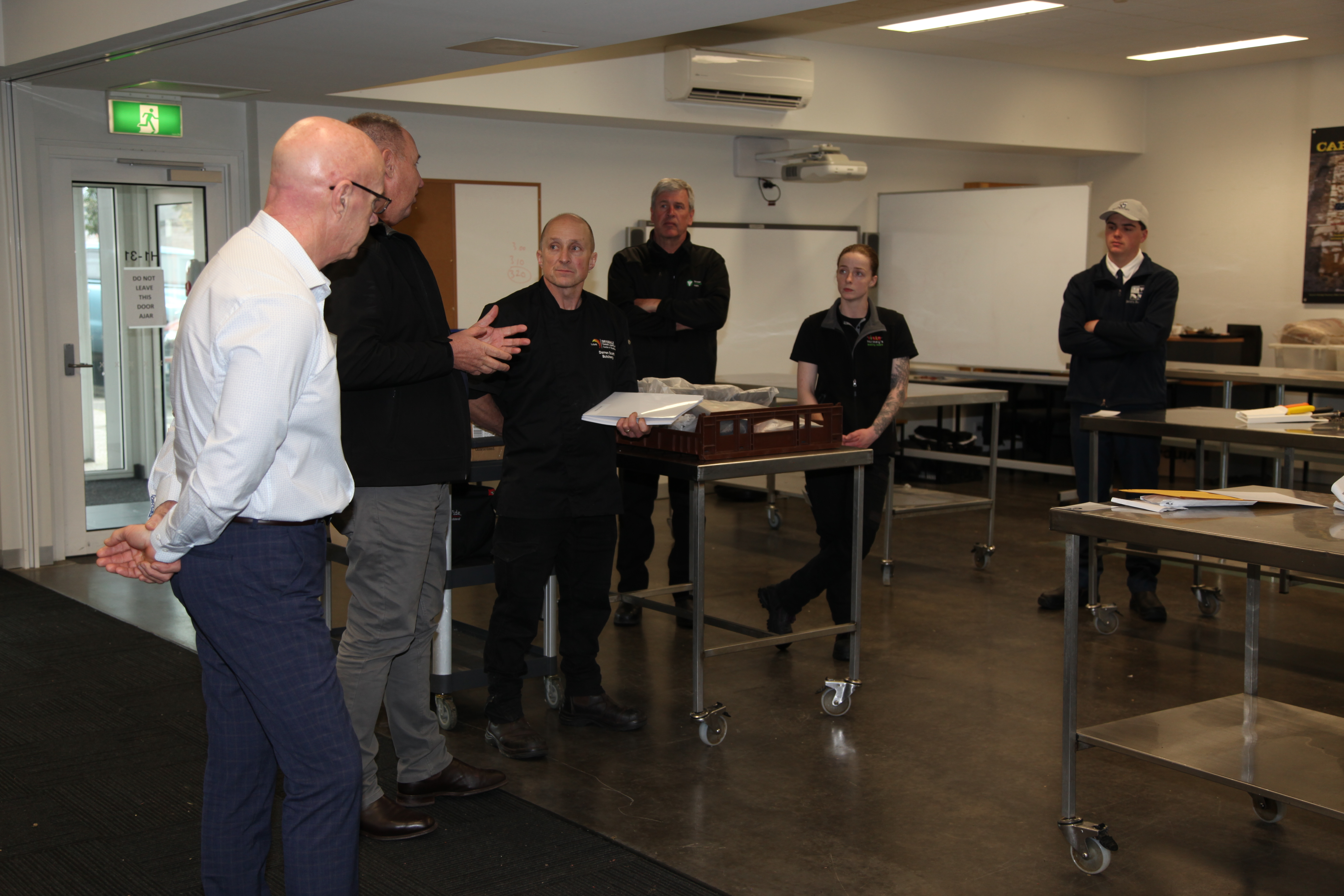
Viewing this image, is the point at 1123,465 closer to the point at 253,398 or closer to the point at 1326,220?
the point at 253,398

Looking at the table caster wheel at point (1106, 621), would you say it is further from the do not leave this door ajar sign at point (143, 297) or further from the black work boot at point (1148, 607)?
the do not leave this door ajar sign at point (143, 297)

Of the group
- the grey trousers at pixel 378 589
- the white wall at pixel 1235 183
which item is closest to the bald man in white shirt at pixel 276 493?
the grey trousers at pixel 378 589

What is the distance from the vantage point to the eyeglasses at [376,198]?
198 centimetres

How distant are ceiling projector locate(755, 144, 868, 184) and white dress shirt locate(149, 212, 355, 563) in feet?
20.5

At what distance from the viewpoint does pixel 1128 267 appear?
16.3 feet

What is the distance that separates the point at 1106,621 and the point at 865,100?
447cm

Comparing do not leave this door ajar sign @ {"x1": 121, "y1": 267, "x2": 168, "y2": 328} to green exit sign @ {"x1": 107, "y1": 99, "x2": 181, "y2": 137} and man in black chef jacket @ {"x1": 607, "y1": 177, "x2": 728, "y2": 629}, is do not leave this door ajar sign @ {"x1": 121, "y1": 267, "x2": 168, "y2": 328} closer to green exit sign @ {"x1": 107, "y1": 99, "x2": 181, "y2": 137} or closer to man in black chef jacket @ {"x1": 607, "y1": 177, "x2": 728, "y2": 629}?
green exit sign @ {"x1": 107, "y1": 99, "x2": 181, "y2": 137}

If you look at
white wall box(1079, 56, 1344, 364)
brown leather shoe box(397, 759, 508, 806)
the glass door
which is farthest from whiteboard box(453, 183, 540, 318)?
white wall box(1079, 56, 1344, 364)

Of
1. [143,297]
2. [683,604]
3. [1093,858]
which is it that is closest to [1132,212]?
[683,604]

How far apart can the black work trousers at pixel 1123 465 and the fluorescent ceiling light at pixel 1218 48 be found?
431 cm

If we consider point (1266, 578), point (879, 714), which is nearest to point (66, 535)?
point (879, 714)

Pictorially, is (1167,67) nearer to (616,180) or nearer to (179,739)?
(616,180)

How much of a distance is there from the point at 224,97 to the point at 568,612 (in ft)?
13.1

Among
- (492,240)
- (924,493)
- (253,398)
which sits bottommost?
(924,493)
